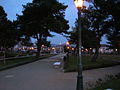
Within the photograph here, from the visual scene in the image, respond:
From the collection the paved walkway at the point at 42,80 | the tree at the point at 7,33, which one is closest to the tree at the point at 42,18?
the tree at the point at 7,33

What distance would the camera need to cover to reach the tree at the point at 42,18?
51250 mm

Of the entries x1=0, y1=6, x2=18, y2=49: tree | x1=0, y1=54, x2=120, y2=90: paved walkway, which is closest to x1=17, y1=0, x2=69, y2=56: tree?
x1=0, y1=6, x2=18, y2=49: tree

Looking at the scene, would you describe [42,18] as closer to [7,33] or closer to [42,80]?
[7,33]

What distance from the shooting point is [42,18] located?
52.9 meters

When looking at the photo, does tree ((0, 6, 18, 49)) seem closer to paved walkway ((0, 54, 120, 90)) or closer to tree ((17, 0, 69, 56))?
tree ((17, 0, 69, 56))

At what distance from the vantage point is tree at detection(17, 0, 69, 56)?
51.2m

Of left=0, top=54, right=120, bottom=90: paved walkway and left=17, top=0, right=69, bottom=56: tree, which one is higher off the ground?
left=17, top=0, right=69, bottom=56: tree

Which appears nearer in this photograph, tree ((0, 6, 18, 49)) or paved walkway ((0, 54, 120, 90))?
paved walkway ((0, 54, 120, 90))

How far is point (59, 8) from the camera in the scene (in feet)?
175

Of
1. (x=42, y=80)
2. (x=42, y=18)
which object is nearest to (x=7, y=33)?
(x=42, y=18)

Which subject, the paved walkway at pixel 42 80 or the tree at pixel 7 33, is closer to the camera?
the paved walkway at pixel 42 80

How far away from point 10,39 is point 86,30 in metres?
21.4

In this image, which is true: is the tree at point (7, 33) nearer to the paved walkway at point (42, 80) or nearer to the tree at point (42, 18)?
the tree at point (42, 18)

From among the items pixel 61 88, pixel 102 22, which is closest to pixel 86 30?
pixel 102 22
